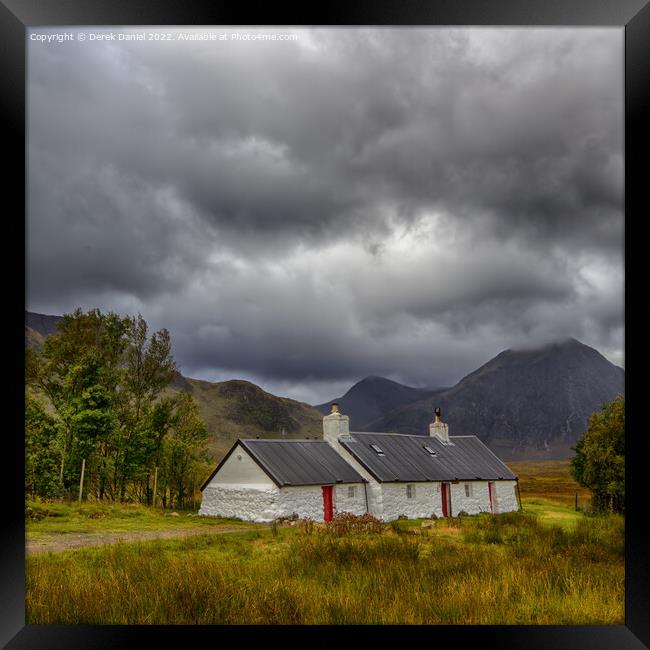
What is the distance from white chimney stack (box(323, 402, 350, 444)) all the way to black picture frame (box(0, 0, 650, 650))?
12.7m

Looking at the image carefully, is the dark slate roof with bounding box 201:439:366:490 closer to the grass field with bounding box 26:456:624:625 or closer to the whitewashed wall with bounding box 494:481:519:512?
the whitewashed wall with bounding box 494:481:519:512

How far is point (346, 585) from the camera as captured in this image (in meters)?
5.89

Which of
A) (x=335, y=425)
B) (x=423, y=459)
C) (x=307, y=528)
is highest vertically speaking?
(x=335, y=425)

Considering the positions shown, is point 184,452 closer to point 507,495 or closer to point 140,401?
point 140,401

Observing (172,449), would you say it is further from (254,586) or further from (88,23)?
(88,23)

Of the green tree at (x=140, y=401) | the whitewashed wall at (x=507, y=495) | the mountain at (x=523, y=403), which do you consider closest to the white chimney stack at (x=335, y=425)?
the mountain at (x=523, y=403)

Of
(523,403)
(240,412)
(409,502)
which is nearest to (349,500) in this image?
(409,502)

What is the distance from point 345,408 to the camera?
17.8 meters

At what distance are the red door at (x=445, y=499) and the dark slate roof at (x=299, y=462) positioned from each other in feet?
8.94

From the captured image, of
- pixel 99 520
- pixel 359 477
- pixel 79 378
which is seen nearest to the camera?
pixel 99 520

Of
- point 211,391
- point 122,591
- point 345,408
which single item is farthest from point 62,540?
point 345,408

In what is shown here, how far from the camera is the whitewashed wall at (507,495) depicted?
19.5m

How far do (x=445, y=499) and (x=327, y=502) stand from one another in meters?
4.18

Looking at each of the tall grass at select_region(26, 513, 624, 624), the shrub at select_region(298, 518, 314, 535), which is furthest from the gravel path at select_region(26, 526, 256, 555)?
the shrub at select_region(298, 518, 314, 535)
